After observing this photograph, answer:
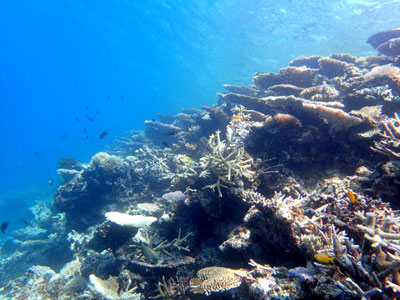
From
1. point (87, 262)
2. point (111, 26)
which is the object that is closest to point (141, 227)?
point (87, 262)

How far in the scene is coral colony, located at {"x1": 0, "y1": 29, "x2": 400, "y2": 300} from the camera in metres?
2.22

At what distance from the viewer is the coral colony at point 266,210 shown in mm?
2219

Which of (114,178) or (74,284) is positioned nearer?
(74,284)

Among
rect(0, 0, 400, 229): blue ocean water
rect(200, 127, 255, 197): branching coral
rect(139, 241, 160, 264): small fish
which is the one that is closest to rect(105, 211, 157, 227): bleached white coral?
rect(139, 241, 160, 264): small fish

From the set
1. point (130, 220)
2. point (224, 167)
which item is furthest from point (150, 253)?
point (224, 167)

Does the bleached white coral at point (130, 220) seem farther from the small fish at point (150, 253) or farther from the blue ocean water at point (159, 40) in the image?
the blue ocean water at point (159, 40)

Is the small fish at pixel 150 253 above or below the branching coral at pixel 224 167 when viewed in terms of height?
below

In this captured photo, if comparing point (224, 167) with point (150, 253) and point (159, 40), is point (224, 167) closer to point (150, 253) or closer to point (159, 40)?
point (150, 253)

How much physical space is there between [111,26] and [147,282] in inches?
1784

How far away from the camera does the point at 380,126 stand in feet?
14.7

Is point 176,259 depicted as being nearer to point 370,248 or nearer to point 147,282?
point 147,282

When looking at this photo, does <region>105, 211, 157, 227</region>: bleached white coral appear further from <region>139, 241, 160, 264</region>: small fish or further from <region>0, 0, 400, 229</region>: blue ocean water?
<region>0, 0, 400, 229</region>: blue ocean water

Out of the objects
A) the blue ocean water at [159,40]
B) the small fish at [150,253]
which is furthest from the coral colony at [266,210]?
the blue ocean water at [159,40]

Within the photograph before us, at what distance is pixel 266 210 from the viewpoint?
2949mm
